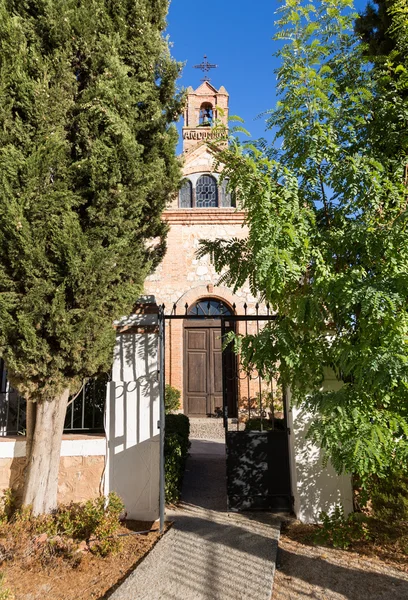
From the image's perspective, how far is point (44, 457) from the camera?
452 centimetres

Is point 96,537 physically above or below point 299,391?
below

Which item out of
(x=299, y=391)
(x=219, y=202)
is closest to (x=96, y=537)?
(x=299, y=391)

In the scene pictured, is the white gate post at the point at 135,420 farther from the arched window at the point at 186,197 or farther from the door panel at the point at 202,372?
the arched window at the point at 186,197

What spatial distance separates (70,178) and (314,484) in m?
4.62

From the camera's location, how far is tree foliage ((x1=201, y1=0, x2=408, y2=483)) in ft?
10.2

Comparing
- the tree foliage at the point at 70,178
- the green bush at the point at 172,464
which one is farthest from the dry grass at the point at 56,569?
the tree foliage at the point at 70,178

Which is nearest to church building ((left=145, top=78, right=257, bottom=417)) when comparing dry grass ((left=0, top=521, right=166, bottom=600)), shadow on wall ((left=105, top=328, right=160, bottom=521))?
shadow on wall ((left=105, top=328, right=160, bottom=521))

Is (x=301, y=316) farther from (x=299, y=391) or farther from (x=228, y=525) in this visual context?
(x=228, y=525)

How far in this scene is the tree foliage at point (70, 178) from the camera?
4.26 m

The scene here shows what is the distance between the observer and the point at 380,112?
3.88 meters

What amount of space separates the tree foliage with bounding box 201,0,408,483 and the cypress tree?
1.46m

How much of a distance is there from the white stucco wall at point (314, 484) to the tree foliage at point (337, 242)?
4.25 ft

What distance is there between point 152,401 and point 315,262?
2.80 metres

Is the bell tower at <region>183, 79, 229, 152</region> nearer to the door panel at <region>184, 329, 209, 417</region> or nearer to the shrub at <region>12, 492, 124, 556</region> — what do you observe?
the door panel at <region>184, 329, 209, 417</region>
